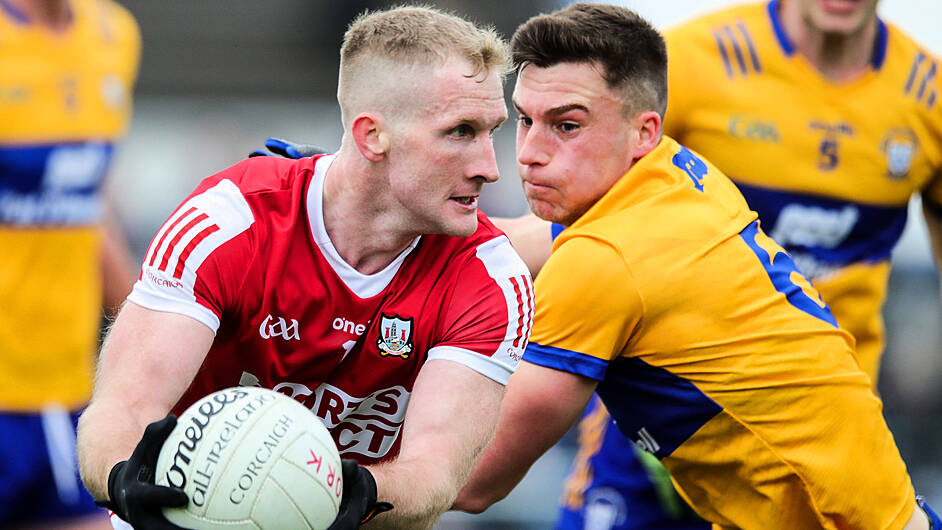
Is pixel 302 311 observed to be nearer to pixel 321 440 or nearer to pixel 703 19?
pixel 321 440

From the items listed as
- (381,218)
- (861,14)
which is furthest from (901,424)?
(381,218)

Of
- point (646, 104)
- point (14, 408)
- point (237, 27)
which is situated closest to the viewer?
point (646, 104)

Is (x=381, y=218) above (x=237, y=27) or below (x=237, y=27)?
above

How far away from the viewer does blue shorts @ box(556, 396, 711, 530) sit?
19.4ft

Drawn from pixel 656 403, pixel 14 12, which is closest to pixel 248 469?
pixel 656 403

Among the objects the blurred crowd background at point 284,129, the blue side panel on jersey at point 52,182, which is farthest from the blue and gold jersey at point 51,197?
the blurred crowd background at point 284,129

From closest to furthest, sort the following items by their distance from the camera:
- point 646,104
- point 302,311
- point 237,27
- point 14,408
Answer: point 302,311, point 646,104, point 14,408, point 237,27

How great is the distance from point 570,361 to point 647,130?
0.90 meters

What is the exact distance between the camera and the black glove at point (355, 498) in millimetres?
3439

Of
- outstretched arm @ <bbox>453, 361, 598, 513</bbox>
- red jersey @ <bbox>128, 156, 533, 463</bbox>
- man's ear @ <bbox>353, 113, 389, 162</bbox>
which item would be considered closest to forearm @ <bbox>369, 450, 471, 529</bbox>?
red jersey @ <bbox>128, 156, 533, 463</bbox>

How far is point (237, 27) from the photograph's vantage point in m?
13.2

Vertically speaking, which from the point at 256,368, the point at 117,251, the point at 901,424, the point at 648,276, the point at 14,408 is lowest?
the point at 901,424

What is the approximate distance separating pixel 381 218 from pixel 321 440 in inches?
33.3

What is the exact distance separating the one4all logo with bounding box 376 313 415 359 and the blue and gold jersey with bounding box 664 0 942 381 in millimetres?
2120
